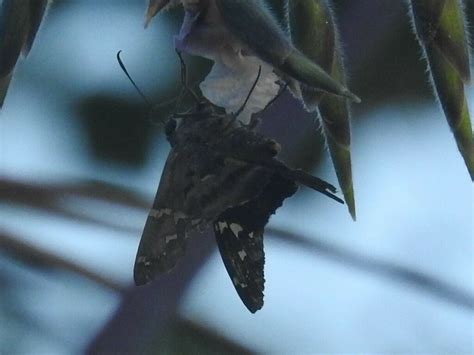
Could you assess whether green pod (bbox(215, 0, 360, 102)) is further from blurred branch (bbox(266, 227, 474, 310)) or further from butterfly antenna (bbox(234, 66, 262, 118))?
blurred branch (bbox(266, 227, 474, 310))

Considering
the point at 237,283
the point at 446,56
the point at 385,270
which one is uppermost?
the point at 446,56

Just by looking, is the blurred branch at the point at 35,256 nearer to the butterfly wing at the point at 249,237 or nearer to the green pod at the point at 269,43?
the butterfly wing at the point at 249,237

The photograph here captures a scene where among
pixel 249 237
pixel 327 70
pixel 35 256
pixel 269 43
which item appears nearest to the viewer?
pixel 269 43

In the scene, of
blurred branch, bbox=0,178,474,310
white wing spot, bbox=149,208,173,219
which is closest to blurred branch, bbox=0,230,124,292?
blurred branch, bbox=0,178,474,310

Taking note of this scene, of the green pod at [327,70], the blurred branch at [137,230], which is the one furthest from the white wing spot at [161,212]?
the blurred branch at [137,230]

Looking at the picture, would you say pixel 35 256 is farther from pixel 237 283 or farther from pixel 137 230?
pixel 237 283

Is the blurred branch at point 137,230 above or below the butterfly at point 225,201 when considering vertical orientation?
below

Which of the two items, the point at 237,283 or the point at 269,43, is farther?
the point at 237,283

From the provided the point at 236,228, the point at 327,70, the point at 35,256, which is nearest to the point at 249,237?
the point at 236,228
